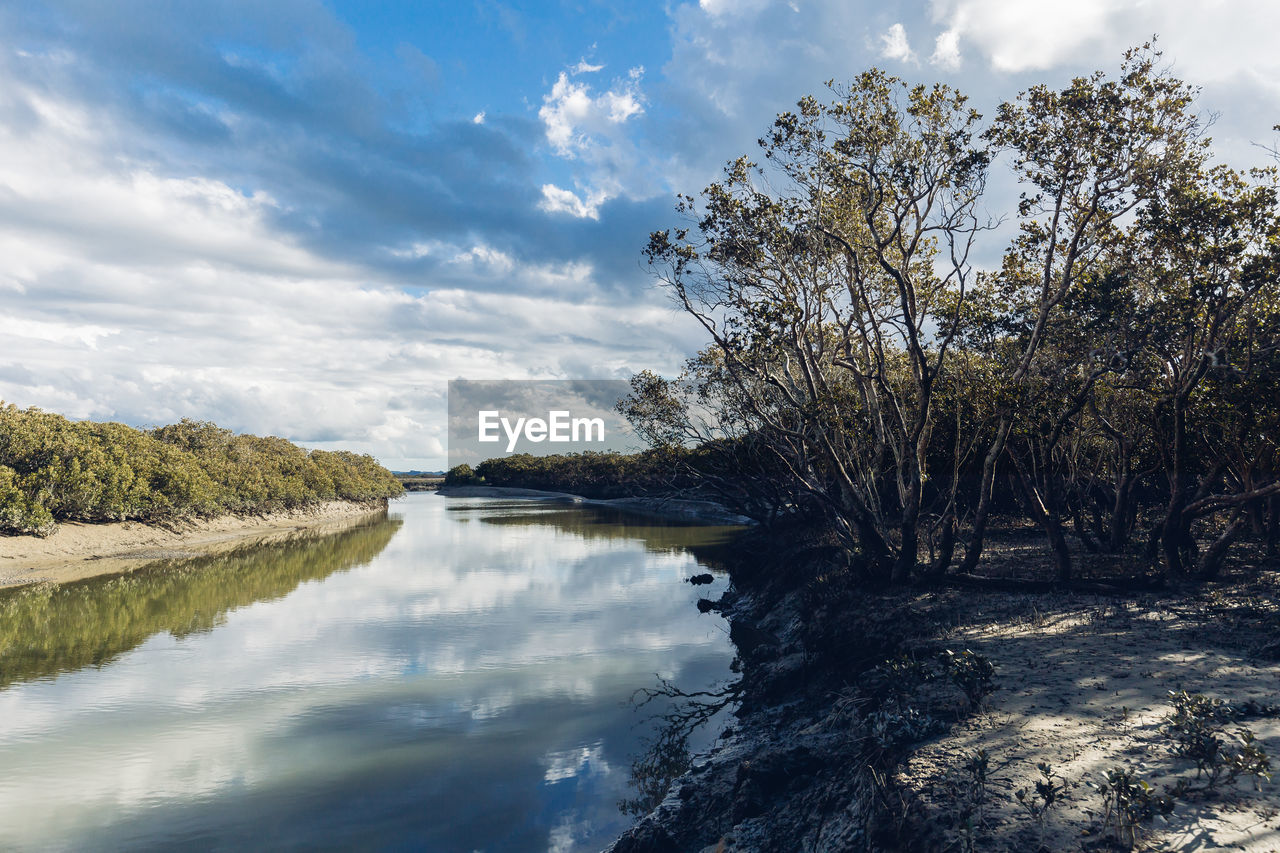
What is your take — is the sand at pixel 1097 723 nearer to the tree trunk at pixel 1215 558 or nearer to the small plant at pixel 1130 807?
the small plant at pixel 1130 807

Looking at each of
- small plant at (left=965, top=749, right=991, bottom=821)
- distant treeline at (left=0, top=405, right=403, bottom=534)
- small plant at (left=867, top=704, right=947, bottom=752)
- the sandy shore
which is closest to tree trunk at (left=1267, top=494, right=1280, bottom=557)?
small plant at (left=867, top=704, right=947, bottom=752)

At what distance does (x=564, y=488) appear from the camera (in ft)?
602

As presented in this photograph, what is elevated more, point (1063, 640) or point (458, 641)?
point (1063, 640)

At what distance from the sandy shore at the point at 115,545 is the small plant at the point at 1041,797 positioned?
165 feet

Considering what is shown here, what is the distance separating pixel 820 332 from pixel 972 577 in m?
9.45

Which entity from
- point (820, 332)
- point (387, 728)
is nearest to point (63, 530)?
point (387, 728)

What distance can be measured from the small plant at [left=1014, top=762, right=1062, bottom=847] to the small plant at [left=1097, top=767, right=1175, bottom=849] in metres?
0.52

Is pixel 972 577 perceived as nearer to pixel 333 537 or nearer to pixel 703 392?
pixel 703 392

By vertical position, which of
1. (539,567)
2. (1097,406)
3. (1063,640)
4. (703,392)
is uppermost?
(703,392)

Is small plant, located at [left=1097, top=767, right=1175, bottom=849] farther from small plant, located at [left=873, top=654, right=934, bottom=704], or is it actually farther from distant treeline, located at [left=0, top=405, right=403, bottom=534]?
distant treeline, located at [left=0, top=405, right=403, bottom=534]

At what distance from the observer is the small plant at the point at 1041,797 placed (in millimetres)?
8039

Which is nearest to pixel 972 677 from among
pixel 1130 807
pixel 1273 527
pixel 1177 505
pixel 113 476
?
pixel 1130 807

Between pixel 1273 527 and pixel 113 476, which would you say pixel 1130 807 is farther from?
pixel 113 476

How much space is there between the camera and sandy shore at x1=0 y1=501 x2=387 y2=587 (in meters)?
42.7
